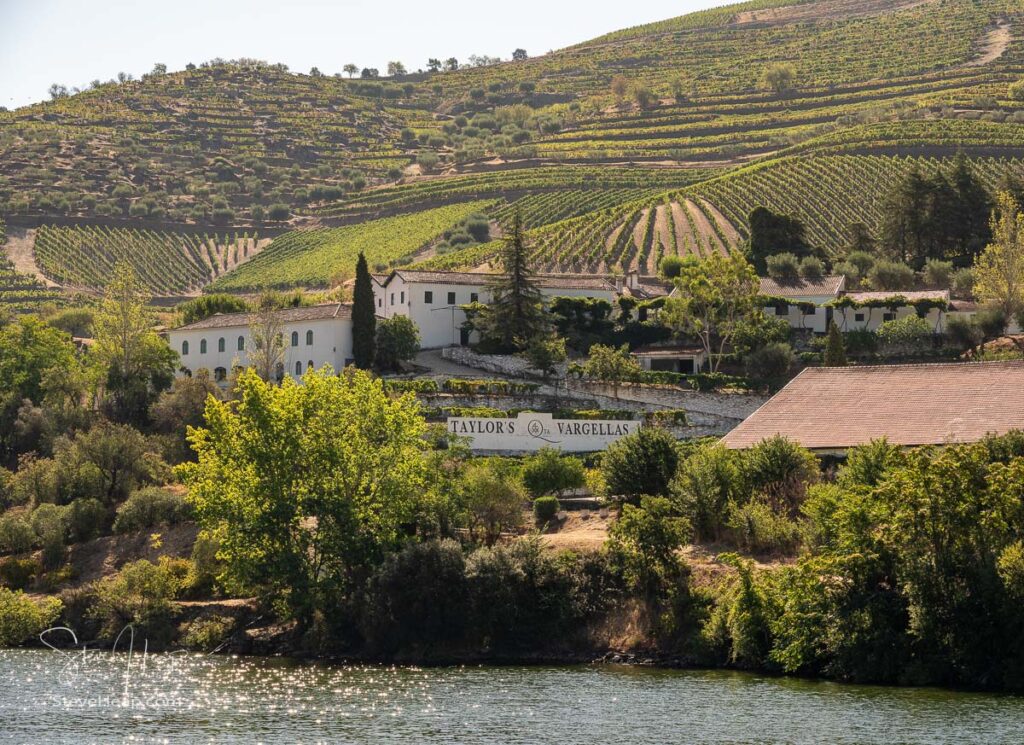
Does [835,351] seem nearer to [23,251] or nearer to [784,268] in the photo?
[784,268]

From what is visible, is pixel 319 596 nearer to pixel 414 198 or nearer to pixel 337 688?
pixel 337 688

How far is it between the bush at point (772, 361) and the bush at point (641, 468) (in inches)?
751

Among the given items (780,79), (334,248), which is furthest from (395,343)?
(780,79)

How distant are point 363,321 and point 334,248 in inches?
2318

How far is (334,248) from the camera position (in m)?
134

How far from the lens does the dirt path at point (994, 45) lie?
170650 millimetres

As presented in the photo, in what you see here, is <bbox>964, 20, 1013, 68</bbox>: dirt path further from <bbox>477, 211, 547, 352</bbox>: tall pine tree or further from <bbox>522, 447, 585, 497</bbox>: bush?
<bbox>522, 447, 585, 497</bbox>: bush

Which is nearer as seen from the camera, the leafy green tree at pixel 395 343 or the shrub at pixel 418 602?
the shrub at pixel 418 602

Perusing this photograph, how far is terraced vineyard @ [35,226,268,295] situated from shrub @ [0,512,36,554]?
218ft

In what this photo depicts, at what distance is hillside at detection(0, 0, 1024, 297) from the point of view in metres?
116

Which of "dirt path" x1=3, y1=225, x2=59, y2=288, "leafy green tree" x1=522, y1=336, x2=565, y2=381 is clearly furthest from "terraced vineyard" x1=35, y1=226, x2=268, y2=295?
"leafy green tree" x1=522, y1=336, x2=565, y2=381

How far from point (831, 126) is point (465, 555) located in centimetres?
10432

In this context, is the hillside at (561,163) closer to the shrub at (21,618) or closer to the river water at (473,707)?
the shrub at (21,618)

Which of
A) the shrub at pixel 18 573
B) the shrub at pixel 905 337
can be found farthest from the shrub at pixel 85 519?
the shrub at pixel 905 337
